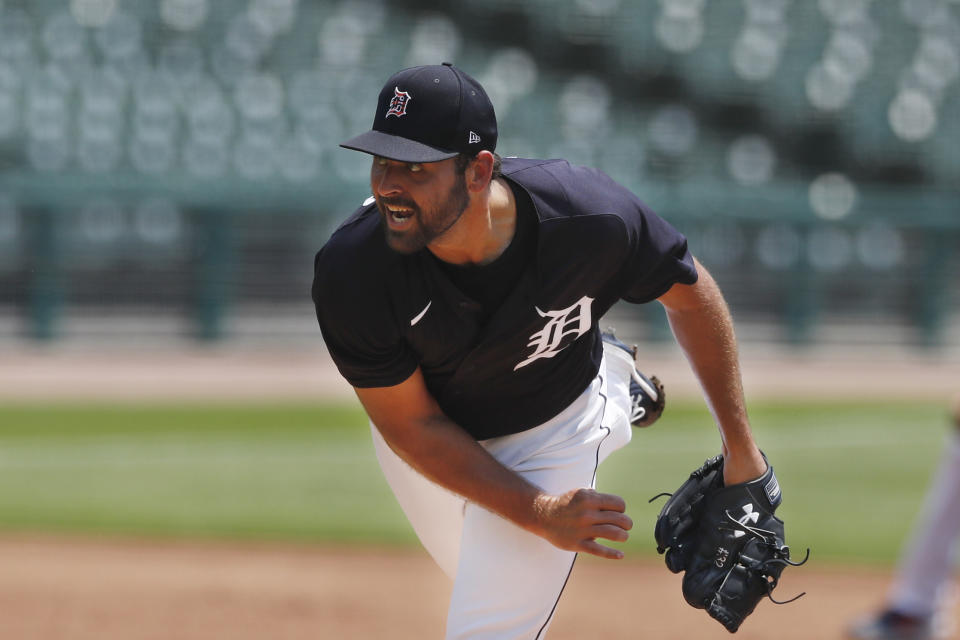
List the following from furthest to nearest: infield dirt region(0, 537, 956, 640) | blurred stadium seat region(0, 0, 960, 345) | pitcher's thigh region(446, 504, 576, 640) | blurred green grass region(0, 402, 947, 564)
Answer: blurred stadium seat region(0, 0, 960, 345) < blurred green grass region(0, 402, 947, 564) < infield dirt region(0, 537, 956, 640) < pitcher's thigh region(446, 504, 576, 640)

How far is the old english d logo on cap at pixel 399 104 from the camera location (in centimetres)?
271

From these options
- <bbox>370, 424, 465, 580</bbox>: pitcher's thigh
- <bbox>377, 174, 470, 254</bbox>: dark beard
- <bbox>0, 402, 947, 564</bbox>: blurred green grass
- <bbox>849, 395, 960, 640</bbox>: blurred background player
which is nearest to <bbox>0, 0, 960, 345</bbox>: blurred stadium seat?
<bbox>0, 402, 947, 564</bbox>: blurred green grass

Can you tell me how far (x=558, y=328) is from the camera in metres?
3.06

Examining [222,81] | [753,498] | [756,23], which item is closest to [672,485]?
[753,498]

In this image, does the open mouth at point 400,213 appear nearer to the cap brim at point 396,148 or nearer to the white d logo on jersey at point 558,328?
the cap brim at point 396,148

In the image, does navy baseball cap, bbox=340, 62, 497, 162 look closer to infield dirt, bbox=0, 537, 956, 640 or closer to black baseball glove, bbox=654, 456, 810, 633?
black baseball glove, bbox=654, 456, 810, 633

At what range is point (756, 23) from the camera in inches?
704

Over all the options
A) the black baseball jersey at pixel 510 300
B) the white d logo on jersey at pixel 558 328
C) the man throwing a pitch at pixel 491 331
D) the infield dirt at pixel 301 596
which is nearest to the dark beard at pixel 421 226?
the man throwing a pitch at pixel 491 331

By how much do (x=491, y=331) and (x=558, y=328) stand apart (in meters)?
0.19

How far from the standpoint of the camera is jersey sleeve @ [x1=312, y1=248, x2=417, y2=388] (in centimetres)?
280

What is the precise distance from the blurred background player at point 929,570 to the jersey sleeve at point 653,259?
224 cm

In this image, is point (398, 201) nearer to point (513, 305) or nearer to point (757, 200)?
point (513, 305)

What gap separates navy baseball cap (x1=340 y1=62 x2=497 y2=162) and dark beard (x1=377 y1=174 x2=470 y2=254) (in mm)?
97

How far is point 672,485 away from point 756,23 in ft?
37.8
